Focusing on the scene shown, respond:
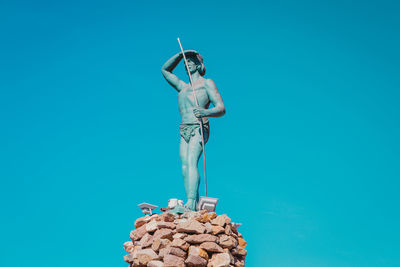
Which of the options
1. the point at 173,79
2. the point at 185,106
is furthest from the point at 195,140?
the point at 173,79

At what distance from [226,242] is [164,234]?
1.12m

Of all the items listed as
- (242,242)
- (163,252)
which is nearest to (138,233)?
(163,252)

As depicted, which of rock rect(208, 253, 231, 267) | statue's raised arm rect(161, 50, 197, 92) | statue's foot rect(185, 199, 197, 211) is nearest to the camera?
rock rect(208, 253, 231, 267)

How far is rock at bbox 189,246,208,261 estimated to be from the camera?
8023 mm

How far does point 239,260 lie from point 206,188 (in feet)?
5.51

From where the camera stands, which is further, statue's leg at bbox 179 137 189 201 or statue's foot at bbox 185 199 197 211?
statue's leg at bbox 179 137 189 201

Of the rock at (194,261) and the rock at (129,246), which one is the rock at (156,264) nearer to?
the rock at (194,261)

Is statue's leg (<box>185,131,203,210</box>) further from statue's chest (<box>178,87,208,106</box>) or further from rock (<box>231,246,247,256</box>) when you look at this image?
rock (<box>231,246,247,256</box>)

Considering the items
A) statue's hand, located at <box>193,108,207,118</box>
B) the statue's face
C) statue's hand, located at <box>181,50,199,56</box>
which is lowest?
statue's hand, located at <box>193,108,207,118</box>

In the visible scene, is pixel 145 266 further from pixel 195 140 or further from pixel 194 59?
pixel 194 59

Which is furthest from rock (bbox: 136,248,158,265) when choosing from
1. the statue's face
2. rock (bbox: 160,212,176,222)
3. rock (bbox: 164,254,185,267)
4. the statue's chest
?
the statue's face

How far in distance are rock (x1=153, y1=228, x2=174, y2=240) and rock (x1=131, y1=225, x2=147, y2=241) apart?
49 cm

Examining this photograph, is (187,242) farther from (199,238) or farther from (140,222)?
(140,222)

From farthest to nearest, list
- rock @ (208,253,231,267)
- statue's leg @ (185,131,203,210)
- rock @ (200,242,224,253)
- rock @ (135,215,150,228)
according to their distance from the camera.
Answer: statue's leg @ (185,131,203,210) → rock @ (135,215,150,228) → rock @ (200,242,224,253) → rock @ (208,253,231,267)
